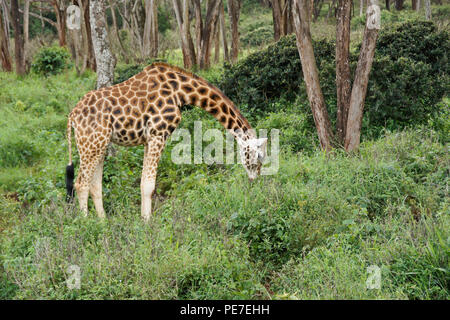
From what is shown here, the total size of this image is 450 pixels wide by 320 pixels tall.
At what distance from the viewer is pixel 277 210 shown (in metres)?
6.65

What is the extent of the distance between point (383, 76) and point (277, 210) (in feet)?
15.5

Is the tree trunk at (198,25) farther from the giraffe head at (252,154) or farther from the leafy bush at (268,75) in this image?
the giraffe head at (252,154)

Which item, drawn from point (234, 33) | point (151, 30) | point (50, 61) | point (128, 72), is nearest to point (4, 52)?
point (50, 61)

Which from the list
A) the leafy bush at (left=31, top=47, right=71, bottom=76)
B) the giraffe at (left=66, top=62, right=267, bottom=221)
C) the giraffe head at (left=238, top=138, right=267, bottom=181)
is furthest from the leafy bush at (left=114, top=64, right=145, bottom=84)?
the giraffe head at (left=238, top=138, right=267, bottom=181)

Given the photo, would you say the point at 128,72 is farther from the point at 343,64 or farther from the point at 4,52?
the point at 4,52

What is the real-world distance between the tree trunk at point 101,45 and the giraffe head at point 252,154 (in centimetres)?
307

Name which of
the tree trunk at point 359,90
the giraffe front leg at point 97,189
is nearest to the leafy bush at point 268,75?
the tree trunk at point 359,90

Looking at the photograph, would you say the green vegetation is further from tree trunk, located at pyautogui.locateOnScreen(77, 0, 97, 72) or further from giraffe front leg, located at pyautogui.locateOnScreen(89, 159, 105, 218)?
tree trunk, located at pyautogui.locateOnScreen(77, 0, 97, 72)

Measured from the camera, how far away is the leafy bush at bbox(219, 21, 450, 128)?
9859 millimetres

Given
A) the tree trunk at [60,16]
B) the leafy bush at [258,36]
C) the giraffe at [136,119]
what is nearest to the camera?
the giraffe at [136,119]

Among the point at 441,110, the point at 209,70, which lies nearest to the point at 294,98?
the point at 441,110

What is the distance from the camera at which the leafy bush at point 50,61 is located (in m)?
17.9

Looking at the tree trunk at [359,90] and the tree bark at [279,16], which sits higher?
the tree bark at [279,16]
